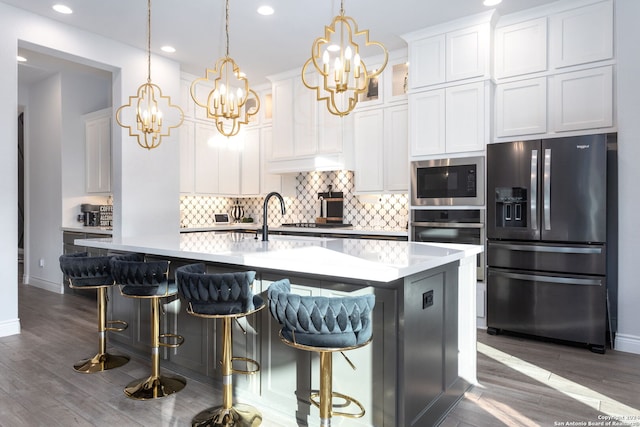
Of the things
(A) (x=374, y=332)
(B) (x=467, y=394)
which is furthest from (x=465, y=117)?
(A) (x=374, y=332)

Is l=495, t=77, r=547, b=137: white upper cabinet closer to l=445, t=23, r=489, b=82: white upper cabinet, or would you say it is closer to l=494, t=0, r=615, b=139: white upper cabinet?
l=494, t=0, r=615, b=139: white upper cabinet

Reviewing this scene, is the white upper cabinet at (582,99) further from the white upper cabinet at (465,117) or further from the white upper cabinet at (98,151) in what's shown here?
the white upper cabinet at (98,151)

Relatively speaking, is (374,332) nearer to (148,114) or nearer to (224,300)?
(224,300)

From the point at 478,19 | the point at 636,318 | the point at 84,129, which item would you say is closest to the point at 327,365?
the point at 636,318

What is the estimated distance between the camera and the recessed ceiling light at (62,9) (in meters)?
3.87

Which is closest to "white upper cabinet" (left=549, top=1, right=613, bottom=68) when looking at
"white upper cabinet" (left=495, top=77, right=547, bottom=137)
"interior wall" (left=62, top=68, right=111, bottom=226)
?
"white upper cabinet" (left=495, top=77, right=547, bottom=137)

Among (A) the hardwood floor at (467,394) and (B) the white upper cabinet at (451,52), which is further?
(B) the white upper cabinet at (451,52)

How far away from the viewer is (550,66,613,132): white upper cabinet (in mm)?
3609

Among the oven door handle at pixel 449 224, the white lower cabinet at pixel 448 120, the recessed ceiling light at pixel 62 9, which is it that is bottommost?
A: the oven door handle at pixel 449 224

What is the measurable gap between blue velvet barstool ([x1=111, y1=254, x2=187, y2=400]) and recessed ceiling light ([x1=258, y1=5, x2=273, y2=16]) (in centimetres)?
259

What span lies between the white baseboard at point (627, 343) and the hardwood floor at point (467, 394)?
0.09 metres

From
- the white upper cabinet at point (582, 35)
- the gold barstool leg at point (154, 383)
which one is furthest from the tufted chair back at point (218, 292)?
the white upper cabinet at point (582, 35)

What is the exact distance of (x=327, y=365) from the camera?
1.85m

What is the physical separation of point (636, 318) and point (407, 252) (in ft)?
7.65
